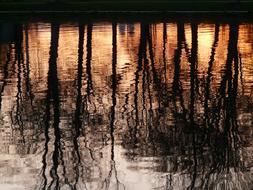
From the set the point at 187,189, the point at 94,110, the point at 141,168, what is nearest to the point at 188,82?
the point at 94,110

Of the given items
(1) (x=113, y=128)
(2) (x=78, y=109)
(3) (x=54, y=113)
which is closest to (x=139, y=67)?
(2) (x=78, y=109)

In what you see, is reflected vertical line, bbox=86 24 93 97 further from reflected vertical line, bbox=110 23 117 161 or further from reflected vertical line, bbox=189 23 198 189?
reflected vertical line, bbox=189 23 198 189

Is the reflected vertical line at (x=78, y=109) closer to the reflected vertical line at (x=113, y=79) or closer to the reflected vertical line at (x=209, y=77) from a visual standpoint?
the reflected vertical line at (x=113, y=79)

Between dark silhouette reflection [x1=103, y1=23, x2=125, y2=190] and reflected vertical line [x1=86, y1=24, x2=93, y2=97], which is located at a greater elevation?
reflected vertical line [x1=86, y1=24, x2=93, y2=97]

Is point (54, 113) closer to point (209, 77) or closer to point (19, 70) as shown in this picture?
point (209, 77)

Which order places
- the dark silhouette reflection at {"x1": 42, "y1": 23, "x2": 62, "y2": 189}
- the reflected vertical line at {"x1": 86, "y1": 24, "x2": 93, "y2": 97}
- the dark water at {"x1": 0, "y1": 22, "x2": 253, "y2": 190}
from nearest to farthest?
the dark water at {"x1": 0, "y1": 22, "x2": 253, "y2": 190} < the dark silhouette reflection at {"x1": 42, "y1": 23, "x2": 62, "y2": 189} < the reflected vertical line at {"x1": 86, "y1": 24, "x2": 93, "y2": 97}

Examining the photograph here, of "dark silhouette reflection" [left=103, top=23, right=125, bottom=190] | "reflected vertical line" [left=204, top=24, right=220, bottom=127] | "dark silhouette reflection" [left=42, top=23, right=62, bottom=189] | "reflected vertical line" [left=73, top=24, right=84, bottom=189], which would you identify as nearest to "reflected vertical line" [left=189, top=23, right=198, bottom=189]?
"reflected vertical line" [left=204, top=24, right=220, bottom=127]

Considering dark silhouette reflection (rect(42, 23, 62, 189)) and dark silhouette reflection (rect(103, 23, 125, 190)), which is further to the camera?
dark silhouette reflection (rect(42, 23, 62, 189))

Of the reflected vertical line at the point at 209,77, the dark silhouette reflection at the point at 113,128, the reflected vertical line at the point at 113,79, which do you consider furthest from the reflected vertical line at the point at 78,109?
the reflected vertical line at the point at 209,77

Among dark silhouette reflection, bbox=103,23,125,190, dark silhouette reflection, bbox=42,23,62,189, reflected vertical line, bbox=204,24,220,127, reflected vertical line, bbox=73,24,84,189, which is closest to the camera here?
dark silhouette reflection, bbox=103,23,125,190

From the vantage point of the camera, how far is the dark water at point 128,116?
15344mm

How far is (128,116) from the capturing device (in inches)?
836

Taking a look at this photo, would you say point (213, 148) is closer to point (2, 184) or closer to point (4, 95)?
point (2, 184)

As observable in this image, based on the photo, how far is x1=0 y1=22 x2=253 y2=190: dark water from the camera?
15.3 meters
